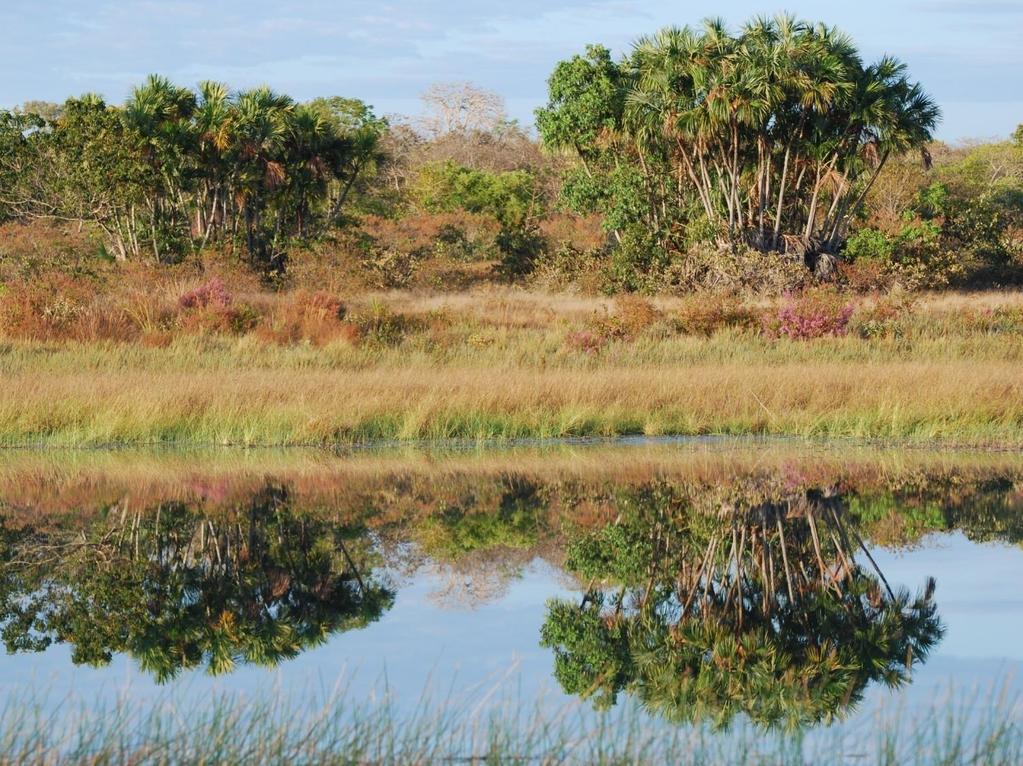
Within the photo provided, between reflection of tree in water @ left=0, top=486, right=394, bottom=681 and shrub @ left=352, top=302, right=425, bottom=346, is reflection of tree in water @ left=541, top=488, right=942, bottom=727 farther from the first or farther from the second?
shrub @ left=352, top=302, right=425, bottom=346

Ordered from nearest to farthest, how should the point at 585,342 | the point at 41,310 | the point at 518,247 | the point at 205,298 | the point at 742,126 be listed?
1. the point at 585,342
2. the point at 41,310
3. the point at 205,298
4. the point at 742,126
5. the point at 518,247

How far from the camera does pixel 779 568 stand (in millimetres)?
9586

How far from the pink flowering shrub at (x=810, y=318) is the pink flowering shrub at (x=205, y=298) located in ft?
31.0

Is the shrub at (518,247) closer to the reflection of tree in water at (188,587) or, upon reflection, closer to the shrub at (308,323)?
the shrub at (308,323)

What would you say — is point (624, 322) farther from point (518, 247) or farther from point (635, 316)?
point (518, 247)

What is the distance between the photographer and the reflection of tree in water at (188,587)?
789 centimetres

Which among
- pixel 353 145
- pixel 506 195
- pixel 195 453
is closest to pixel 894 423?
pixel 195 453

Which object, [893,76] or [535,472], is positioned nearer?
[535,472]

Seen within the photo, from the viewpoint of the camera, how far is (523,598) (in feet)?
29.9

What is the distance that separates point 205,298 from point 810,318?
34.9 feet

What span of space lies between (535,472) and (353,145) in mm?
28584

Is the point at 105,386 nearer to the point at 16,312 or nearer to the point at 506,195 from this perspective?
the point at 16,312

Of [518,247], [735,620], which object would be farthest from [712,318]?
[518,247]

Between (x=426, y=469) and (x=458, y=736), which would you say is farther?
(x=426, y=469)
